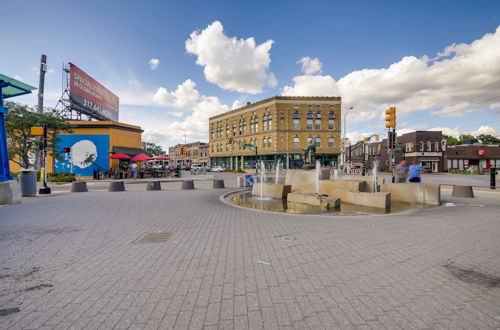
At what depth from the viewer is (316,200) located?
394 inches

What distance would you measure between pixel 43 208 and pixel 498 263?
13622 mm

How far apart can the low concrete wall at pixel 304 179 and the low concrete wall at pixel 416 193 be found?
11.5 feet

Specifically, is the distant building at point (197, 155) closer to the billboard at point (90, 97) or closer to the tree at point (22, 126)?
the billboard at point (90, 97)

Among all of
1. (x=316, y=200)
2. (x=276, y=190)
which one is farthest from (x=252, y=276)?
(x=276, y=190)

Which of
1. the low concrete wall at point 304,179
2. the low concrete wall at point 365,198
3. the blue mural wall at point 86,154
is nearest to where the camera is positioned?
the low concrete wall at point 365,198

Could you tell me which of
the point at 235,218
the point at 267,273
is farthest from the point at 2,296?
the point at 235,218

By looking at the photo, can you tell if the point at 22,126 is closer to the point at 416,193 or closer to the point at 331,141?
the point at 416,193

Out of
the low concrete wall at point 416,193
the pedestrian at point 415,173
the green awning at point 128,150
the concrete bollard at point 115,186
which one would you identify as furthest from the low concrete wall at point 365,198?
the green awning at point 128,150

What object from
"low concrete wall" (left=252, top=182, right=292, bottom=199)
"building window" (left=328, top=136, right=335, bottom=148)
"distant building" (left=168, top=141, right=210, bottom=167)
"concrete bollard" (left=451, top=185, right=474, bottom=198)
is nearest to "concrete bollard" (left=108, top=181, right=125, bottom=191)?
"low concrete wall" (left=252, top=182, right=292, bottom=199)

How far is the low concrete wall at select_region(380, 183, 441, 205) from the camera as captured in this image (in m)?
9.86

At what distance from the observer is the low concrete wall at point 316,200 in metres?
9.34

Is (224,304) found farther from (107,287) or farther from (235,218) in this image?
(235,218)

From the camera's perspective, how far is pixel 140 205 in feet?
32.2

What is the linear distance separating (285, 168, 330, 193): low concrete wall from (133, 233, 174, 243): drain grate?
30.5 ft
